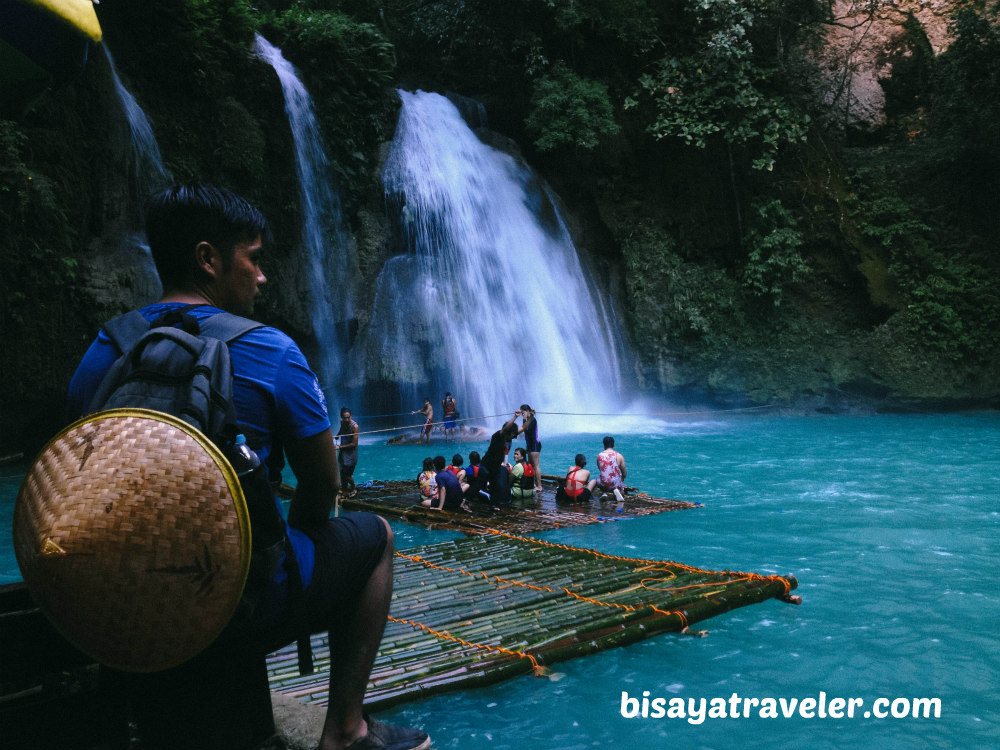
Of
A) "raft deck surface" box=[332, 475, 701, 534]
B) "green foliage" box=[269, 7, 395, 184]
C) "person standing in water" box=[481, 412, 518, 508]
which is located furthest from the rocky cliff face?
"person standing in water" box=[481, 412, 518, 508]

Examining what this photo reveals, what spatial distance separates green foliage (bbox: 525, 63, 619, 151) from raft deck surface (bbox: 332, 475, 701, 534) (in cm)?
1149

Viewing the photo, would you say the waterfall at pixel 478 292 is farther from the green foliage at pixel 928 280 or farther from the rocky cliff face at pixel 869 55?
the rocky cliff face at pixel 869 55

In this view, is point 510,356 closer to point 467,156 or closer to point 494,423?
point 494,423

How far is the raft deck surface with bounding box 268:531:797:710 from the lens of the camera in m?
4.13

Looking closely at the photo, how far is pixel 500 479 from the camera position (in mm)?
10141

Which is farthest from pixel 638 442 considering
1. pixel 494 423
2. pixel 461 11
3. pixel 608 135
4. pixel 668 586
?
pixel 461 11

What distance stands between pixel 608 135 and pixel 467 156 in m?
4.01

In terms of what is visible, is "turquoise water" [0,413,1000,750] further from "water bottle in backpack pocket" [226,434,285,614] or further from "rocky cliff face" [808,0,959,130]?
"rocky cliff face" [808,0,959,130]

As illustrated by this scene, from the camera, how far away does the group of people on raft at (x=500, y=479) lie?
9.76 meters

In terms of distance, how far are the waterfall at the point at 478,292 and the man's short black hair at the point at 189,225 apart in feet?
55.1

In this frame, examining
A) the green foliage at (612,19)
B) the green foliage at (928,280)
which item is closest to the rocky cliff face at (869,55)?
the green foliage at (928,280)

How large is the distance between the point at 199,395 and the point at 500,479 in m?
8.51

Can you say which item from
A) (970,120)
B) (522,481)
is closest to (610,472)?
(522,481)

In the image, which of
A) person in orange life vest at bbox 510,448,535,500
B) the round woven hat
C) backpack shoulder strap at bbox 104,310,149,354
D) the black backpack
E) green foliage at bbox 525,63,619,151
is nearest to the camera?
the round woven hat
